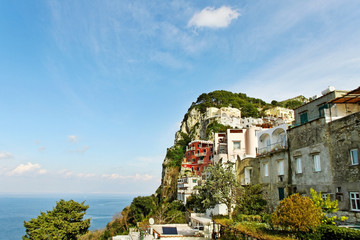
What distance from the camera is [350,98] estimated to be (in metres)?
19.7

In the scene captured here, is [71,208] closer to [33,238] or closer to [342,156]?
[33,238]

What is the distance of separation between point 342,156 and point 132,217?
50.3 m

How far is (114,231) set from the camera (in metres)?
58.3

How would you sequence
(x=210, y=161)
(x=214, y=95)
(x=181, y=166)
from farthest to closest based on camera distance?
(x=214, y=95), (x=181, y=166), (x=210, y=161)

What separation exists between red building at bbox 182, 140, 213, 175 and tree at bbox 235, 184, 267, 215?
31553mm

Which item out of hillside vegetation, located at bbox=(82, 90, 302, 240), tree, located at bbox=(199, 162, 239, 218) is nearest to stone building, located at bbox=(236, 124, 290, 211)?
tree, located at bbox=(199, 162, 239, 218)

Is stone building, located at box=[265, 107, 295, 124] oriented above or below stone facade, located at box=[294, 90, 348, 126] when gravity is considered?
above

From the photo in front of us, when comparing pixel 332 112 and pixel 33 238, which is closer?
pixel 332 112

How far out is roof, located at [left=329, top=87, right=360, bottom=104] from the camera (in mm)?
19109

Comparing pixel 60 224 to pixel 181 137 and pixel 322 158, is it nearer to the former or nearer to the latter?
Result: pixel 322 158

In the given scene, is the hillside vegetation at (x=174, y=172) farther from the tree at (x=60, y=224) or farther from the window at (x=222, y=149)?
the window at (x=222, y=149)

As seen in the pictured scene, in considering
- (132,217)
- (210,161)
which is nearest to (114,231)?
(132,217)

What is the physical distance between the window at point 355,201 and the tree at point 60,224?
2833 centimetres

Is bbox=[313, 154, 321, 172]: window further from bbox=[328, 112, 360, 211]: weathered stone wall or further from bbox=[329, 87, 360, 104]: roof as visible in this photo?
bbox=[329, 87, 360, 104]: roof
